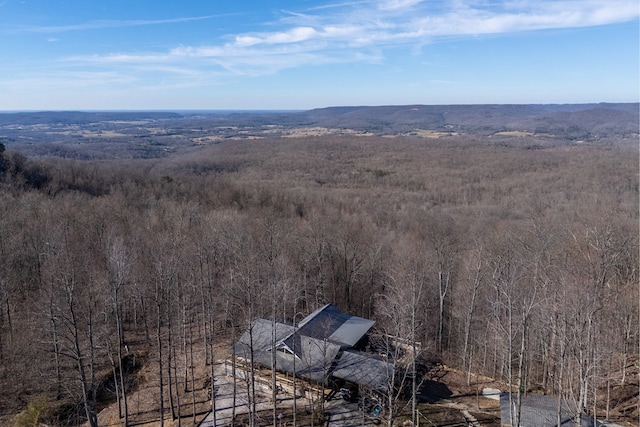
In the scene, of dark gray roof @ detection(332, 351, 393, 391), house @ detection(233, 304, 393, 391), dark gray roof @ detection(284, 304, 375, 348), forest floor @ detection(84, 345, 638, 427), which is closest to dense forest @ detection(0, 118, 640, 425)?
forest floor @ detection(84, 345, 638, 427)

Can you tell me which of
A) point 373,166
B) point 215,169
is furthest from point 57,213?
point 373,166

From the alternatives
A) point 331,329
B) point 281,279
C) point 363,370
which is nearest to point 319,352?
point 331,329

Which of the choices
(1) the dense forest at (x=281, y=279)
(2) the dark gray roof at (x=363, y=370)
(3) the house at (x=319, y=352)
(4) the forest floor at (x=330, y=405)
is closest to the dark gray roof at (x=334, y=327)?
(3) the house at (x=319, y=352)

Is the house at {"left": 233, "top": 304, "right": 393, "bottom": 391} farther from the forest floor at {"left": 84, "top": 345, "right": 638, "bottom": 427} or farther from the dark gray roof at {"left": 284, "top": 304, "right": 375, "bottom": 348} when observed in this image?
the forest floor at {"left": 84, "top": 345, "right": 638, "bottom": 427}

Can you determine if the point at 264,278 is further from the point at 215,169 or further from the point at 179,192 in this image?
the point at 215,169

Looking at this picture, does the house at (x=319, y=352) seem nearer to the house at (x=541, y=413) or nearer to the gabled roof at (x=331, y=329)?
the gabled roof at (x=331, y=329)
